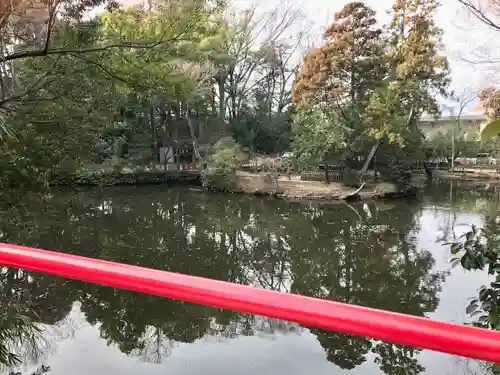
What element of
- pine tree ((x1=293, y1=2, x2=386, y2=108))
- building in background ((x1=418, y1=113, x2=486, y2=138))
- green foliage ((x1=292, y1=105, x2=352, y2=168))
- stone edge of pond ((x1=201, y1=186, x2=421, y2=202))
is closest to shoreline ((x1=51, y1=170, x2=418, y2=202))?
stone edge of pond ((x1=201, y1=186, x2=421, y2=202))

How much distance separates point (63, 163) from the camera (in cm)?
449

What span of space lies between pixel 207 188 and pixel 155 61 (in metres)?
10.0

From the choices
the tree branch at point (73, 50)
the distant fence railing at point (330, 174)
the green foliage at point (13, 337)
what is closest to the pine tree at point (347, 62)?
the distant fence railing at point (330, 174)

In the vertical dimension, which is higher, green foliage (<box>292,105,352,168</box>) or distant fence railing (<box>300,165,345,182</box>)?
green foliage (<box>292,105,352,168</box>)

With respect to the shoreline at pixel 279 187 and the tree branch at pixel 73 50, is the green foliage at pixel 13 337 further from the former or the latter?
the shoreline at pixel 279 187

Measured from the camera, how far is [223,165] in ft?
41.7

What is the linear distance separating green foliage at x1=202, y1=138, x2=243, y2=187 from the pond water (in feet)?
7.47

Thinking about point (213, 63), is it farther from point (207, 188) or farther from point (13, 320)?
point (13, 320)

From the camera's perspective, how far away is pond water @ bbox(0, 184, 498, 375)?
3.45 metres

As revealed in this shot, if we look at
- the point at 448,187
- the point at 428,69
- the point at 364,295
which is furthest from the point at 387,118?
the point at 364,295

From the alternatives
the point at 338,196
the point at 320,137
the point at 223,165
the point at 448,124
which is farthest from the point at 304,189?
the point at 448,124

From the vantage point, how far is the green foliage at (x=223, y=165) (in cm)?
1266

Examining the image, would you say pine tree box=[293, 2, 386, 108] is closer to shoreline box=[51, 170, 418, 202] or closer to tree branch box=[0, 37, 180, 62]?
shoreline box=[51, 170, 418, 202]

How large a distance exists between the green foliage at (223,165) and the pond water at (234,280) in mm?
2277
